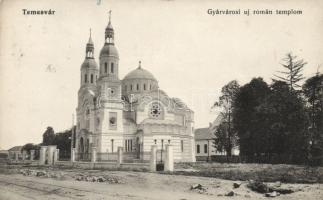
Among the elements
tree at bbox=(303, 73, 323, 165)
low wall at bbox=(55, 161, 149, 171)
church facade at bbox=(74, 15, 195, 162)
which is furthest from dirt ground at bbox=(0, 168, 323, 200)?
church facade at bbox=(74, 15, 195, 162)

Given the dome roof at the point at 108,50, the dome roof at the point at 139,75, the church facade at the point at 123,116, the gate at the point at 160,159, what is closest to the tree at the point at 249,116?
the church facade at the point at 123,116

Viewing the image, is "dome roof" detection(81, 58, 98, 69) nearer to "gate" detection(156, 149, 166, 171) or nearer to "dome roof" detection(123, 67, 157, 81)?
"dome roof" detection(123, 67, 157, 81)

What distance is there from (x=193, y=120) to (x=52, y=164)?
26.3m

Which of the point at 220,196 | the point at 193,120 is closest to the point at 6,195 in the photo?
the point at 220,196

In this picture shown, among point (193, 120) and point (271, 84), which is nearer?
point (271, 84)

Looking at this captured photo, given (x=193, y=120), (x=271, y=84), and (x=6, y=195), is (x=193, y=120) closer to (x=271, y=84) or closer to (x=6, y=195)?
(x=271, y=84)

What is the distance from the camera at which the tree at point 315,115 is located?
3601cm

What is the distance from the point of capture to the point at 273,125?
3991 centimetres

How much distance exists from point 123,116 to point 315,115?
89.9ft

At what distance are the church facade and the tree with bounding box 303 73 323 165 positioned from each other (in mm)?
19855

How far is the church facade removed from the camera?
179 ft

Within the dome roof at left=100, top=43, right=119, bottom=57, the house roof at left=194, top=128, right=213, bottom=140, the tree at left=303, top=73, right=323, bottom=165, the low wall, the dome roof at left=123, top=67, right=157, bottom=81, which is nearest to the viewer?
the low wall

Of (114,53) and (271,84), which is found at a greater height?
(114,53)

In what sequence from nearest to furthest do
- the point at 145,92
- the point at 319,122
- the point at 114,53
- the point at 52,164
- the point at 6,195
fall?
the point at 6,195, the point at 319,122, the point at 52,164, the point at 114,53, the point at 145,92
